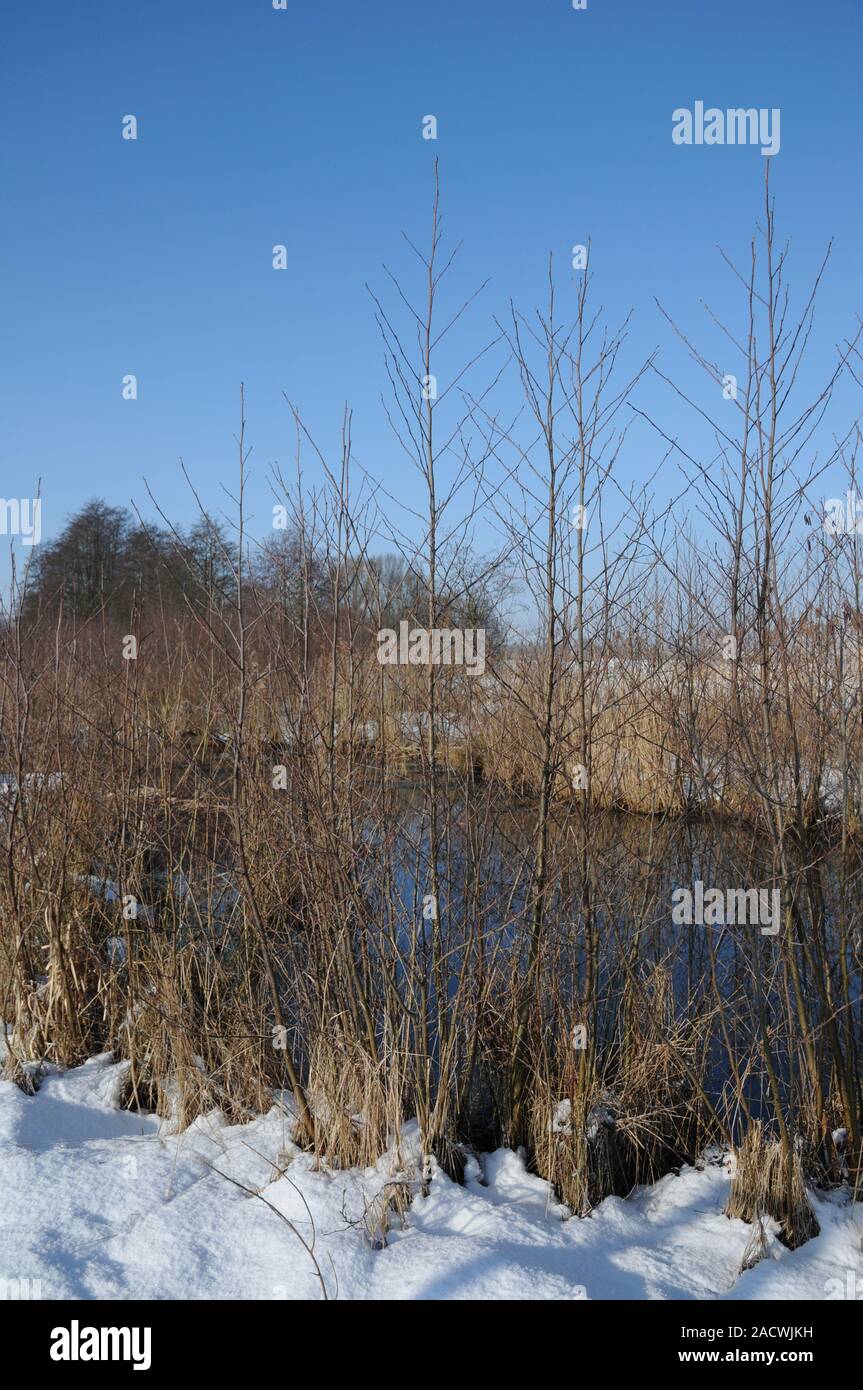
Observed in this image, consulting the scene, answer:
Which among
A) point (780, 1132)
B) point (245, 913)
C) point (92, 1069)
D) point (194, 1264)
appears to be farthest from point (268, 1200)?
point (780, 1132)

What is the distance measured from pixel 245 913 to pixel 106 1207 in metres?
1.03

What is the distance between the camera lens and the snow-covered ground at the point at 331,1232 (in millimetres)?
2428

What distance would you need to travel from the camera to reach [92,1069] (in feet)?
12.2

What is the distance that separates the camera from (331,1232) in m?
2.60

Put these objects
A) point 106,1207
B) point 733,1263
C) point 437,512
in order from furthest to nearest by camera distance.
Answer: point 437,512, point 106,1207, point 733,1263

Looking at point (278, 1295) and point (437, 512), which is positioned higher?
point (437, 512)

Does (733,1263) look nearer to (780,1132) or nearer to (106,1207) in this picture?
(780,1132)

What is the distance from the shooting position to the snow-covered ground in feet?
7.97

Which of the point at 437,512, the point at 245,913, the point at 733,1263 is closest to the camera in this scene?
the point at 733,1263

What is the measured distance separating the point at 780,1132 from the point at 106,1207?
2044 mm

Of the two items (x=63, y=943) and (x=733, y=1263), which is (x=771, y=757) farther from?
(x=63, y=943)
